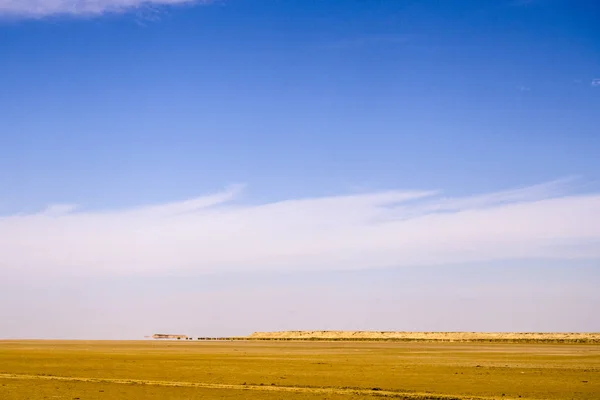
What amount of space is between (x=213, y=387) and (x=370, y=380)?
718 centimetres

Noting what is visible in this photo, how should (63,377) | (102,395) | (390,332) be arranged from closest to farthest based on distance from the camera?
(102,395) < (63,377) < (390,332)

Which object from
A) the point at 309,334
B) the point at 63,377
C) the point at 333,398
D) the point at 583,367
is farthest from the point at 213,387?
the point at 309,334

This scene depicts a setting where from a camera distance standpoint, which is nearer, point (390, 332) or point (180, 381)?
point (180, 381)

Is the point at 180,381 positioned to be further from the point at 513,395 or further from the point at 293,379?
the point at 513,395

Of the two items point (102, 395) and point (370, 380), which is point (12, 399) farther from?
point (370, 380)

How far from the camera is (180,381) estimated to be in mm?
29312

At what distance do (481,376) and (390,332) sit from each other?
14457cm

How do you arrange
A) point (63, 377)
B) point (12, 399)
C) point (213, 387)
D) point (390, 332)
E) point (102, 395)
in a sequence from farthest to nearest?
point (390, 332)
point (63, 377)
point (213, 387)
point (102, 395)
point (12, 399)

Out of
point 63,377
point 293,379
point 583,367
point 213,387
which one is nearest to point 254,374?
point 293,379

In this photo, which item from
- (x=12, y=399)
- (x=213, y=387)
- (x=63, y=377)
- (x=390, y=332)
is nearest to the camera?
(x=12, y=399)

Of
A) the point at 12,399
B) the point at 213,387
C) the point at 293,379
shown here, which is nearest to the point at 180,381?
the point at 213,387

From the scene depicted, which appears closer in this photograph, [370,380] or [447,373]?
[370,380]

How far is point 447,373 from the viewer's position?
32719mm

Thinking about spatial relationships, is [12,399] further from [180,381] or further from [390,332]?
[390,332]
